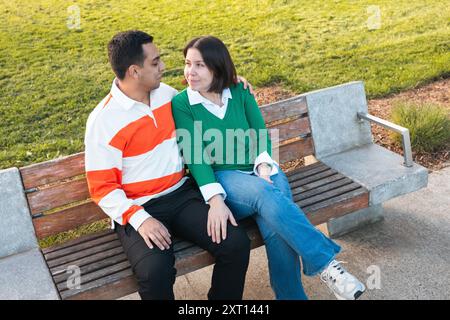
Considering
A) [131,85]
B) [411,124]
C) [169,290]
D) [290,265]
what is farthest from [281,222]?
[411,124]

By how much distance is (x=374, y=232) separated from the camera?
158 inches

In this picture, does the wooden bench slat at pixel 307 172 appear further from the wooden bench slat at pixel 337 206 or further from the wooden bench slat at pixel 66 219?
the wooden bench slat at pixel 66 219

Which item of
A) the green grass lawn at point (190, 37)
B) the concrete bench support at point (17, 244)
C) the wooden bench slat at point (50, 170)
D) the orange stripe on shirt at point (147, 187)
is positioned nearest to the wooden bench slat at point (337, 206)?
the orange stripe on shirt at point (147, 187)

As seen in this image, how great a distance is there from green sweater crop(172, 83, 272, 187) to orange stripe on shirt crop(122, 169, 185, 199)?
0.55ft

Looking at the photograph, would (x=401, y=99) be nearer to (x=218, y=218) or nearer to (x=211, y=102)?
(x=211, y=102)

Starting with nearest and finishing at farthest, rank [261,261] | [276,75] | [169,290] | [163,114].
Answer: [169,290], [163,114], [261,261], [276,75]

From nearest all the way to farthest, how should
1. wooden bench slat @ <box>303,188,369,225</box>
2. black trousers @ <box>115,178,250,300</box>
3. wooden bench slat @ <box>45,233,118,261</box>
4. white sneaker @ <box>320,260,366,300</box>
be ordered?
black trousers @ <box>115,178,250,300</box>
white sneaker @ <box>320,260,366,300</box>
wooden bench slat @ <box>45,233,118,261</box>
wooden bench slat @ <box>303,188,369,225</box>

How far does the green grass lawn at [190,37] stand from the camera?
6.06 m

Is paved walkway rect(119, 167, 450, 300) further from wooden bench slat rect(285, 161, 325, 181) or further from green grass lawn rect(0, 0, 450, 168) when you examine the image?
green grass lawn rect(0, 0, 450, 168)

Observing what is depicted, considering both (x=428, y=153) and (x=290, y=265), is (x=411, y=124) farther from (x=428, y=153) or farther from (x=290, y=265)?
(x=290, y=265)

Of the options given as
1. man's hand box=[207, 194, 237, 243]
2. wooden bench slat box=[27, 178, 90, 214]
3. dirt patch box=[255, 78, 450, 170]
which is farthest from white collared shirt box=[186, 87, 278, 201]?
dirt patch box=[255, 78, 450, 170]

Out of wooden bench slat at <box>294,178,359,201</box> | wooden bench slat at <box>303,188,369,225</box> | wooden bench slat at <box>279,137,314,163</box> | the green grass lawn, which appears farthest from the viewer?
the green grass lawn

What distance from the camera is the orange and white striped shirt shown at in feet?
10.1

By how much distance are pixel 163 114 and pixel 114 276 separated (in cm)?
95
